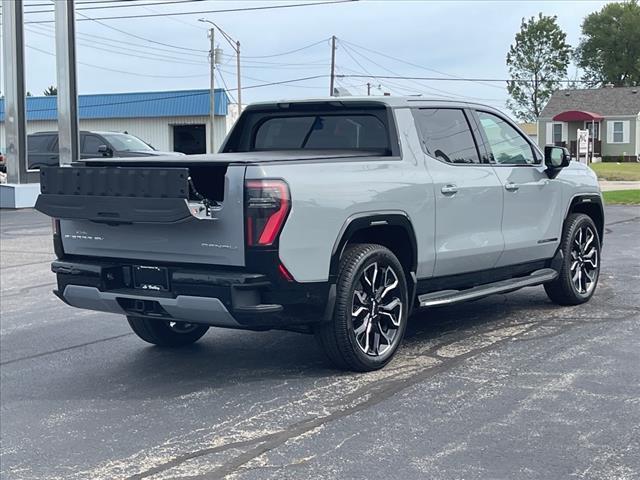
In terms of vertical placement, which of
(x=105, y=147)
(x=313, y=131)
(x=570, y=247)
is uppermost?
(x=105, y=147)

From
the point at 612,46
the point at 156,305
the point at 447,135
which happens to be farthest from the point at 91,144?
the point at 612,46

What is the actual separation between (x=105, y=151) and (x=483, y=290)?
46.2ft

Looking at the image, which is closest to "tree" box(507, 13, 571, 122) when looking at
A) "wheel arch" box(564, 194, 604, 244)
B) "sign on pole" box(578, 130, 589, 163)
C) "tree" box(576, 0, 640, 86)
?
"tree" box(576, 0, 640, 86)

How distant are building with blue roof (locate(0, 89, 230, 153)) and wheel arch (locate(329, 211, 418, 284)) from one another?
4624cm

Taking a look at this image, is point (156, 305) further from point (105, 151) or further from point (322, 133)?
point (105, 151)

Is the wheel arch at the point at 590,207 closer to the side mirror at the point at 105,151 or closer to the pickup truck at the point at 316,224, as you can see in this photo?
the pickup truck at the point at 316,224

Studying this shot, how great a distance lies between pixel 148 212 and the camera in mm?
5676

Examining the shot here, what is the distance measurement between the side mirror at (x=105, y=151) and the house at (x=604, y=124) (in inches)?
1690

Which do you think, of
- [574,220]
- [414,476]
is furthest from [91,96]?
[414,476]

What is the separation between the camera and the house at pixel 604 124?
2361 inches

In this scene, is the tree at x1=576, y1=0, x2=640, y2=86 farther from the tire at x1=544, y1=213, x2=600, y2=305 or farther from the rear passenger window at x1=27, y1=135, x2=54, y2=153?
the tire at x1=544, y1=213, x2=600, y2=305

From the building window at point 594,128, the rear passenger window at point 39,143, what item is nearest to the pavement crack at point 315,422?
the rear passenger window at point 39,143

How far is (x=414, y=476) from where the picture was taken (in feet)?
14.3

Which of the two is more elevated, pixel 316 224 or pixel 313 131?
pixel 313 131
